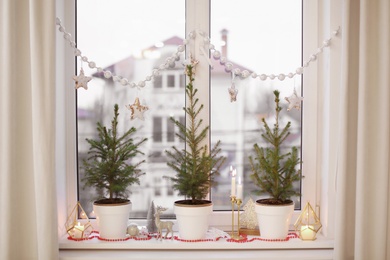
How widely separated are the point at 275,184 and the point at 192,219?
0.46 m

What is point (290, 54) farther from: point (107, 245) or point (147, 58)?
point (107, 245)

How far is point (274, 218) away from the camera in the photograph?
257 centimetres

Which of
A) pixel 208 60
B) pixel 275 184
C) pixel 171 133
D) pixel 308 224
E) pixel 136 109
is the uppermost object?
pixel 208 60

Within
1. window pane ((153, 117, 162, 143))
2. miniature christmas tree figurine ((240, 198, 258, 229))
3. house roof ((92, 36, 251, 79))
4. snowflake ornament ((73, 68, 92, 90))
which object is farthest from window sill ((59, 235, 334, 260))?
house roof ((92, 36, 251, 79))

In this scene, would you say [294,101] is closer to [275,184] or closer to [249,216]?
[275,184]

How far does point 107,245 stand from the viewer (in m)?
2.58

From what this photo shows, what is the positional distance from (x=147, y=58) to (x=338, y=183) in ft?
4.05
